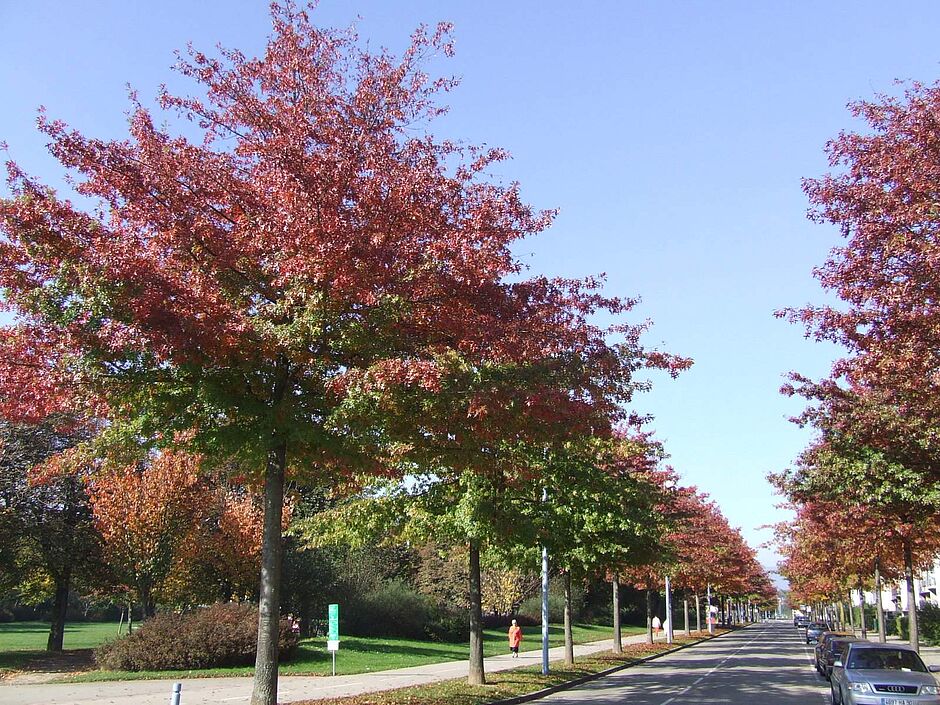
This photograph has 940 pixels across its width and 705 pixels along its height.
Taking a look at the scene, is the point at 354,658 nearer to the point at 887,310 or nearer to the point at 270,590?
the point at 270,590

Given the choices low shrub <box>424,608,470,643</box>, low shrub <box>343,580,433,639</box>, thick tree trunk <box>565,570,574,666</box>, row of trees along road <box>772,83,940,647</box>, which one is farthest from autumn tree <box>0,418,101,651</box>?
row of trees along road <box>772,83,940,647</box>

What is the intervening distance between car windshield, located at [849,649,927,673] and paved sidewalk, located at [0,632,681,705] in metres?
10.2

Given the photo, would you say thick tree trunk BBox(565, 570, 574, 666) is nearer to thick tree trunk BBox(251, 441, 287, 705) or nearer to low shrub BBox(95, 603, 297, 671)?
low shrub BBox(95, 603, 297, 671)

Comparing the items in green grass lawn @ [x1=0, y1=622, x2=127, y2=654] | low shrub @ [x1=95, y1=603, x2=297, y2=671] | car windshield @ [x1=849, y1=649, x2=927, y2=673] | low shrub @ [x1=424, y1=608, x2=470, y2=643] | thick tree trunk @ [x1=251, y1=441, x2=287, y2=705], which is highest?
thick tree trunk @ [x1=251, y1=441, x2=287, y2=705]

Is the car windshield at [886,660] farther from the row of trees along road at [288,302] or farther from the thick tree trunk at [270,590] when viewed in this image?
the thick tree trunk at [270,590]

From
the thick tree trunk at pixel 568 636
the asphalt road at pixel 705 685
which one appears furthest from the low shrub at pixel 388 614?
the thick tree trunk at pixel 568 636

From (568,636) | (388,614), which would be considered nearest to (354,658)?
(568,636)

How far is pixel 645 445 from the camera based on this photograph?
27812mm

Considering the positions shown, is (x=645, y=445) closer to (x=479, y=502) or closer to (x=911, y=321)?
(x=479, y=502)

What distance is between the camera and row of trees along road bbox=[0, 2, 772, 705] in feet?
32.4

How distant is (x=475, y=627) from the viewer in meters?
19.8

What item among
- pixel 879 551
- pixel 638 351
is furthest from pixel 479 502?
pixel 879 551

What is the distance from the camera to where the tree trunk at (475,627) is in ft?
63.1

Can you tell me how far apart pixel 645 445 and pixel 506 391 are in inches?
710
